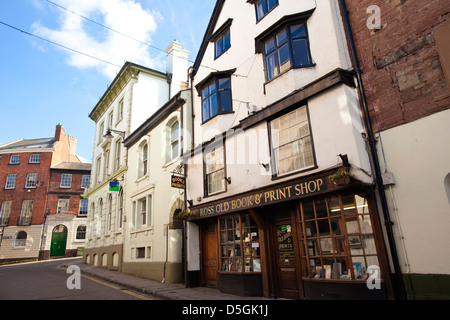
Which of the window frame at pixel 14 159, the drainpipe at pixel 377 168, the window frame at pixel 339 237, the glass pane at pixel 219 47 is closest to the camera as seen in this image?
the drainpipe at pixel 377 168

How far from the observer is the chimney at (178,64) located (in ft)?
66.1

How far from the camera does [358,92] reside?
7824 mm

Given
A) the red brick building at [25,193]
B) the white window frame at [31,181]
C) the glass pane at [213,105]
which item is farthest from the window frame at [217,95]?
the white window frame at [31,181]

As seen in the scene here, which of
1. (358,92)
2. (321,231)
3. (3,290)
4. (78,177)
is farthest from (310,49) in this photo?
(78,177)

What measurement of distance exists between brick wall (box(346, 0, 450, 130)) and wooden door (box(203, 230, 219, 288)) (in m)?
7.35

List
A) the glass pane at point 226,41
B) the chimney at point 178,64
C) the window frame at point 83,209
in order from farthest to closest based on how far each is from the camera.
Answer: the window frame at point 83,209 → the chimney at point 178,64 → the glass pane at point 226,41

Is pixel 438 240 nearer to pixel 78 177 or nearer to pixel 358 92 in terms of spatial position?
pixel 358 92

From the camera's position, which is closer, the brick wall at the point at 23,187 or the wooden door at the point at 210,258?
the wooden door at the point at 210,258

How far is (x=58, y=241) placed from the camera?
35812 mm

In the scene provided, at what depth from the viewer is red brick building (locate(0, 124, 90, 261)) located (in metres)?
34.5

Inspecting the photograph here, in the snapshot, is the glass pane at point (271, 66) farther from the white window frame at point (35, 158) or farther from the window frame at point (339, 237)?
the white window frame at point (35, 158)

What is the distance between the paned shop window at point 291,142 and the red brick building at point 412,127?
5.43ft

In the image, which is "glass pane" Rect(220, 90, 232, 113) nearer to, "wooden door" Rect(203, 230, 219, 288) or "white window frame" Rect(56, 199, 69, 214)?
"wooden door" Rect(203, 230, 219, 288)
